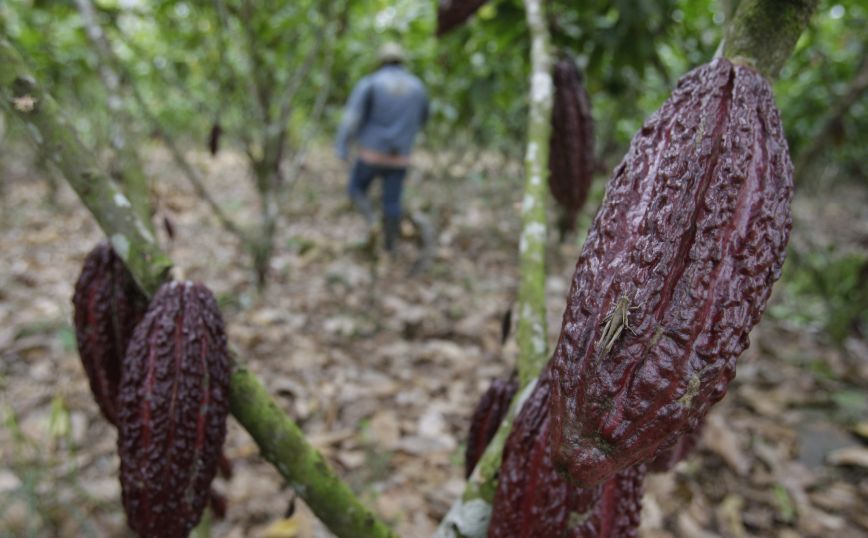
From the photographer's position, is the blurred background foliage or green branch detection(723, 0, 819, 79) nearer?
green branch detection(723, 0, 819, 79)

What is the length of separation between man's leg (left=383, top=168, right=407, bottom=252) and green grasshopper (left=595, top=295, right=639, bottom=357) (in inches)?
148

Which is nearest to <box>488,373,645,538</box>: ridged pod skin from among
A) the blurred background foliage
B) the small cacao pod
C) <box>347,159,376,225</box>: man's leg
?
the blurred background foliage

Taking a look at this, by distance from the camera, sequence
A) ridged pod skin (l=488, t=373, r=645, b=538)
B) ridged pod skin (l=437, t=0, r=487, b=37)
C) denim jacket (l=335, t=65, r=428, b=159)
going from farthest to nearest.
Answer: denim jacket (l=335, t=65, r=428, b=159) < ridged pod skin (l=437, t=0, r=487, b=37) < ridged pod skin (l=488, t=373, r=645, b=538)

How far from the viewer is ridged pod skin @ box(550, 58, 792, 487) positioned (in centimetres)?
42

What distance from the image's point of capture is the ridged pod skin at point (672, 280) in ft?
1.38

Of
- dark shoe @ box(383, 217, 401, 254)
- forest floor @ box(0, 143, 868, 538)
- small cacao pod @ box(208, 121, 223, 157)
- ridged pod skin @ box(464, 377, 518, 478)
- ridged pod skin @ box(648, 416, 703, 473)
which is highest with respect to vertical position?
small cacao pod @ box(208, 121, 223, 157)

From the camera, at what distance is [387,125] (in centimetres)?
402

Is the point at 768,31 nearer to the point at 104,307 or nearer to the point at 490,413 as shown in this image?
the point at 490,413

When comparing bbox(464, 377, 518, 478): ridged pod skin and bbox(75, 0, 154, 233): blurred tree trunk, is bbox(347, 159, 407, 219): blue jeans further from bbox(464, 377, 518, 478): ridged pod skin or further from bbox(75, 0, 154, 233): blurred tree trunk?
bbox(464, 377, 518, 478): ridged pod skin

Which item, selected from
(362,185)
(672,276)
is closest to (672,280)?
(672,276)

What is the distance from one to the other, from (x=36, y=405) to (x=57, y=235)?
238 centimetres

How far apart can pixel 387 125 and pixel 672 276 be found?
375 centimetres

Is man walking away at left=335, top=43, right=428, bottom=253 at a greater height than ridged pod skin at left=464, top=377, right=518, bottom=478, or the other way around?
man walking away at left=335, top=43, right=428, bottom=253

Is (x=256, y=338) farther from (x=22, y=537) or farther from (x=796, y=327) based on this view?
(x=796, y=327)
